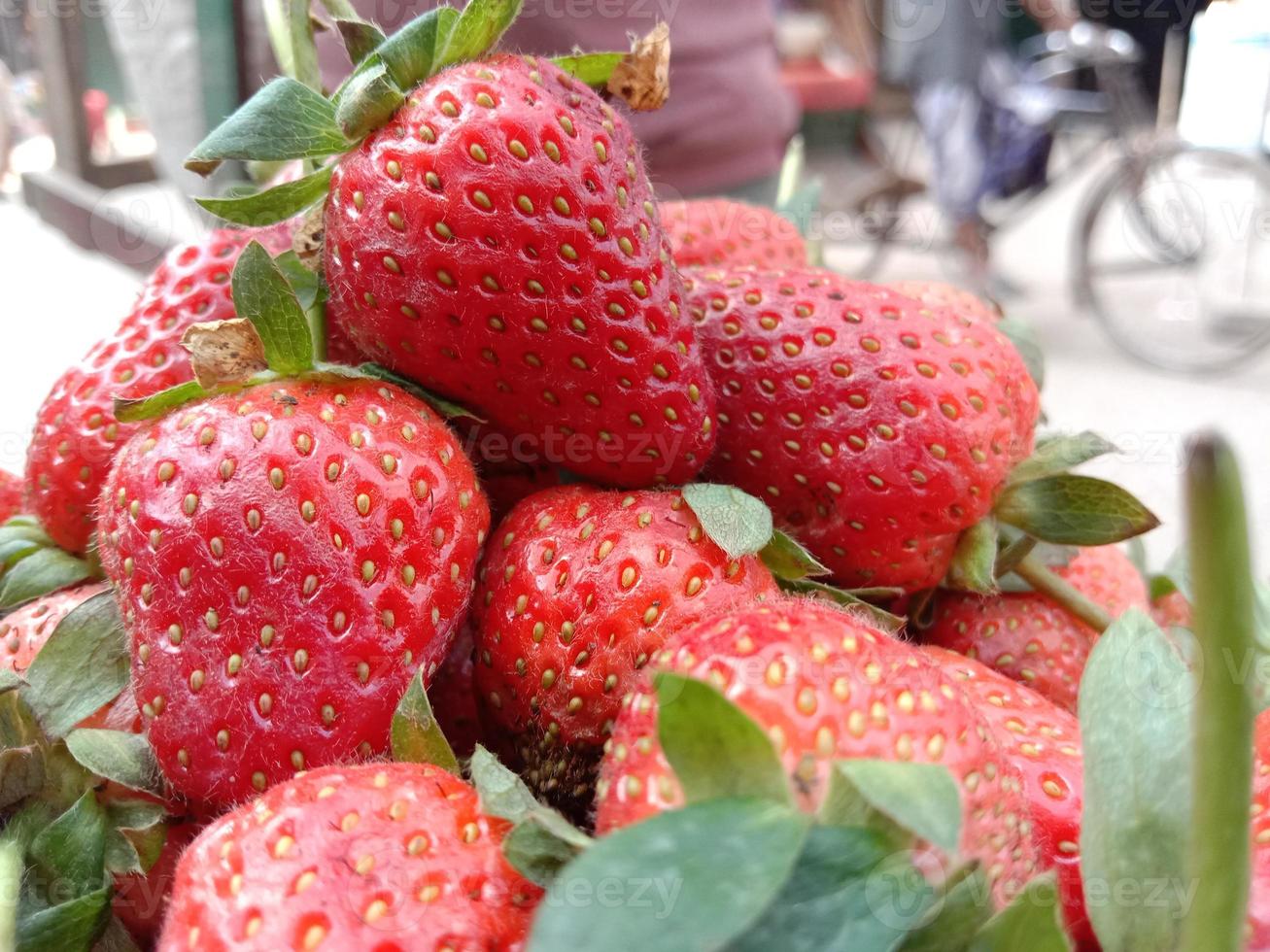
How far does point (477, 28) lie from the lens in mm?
660

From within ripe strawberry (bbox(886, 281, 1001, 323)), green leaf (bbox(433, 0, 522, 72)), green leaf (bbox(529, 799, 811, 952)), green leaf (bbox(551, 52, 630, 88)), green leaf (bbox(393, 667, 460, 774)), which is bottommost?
green leaf (bbox(393, 667, 460, 774))

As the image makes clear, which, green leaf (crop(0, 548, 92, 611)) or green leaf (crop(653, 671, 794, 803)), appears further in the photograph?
green leaf (crop(0, 548, 92, 611))

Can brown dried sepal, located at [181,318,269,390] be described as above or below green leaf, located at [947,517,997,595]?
above

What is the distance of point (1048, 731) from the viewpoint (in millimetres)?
629

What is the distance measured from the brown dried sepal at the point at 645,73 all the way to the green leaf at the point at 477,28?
8 centimetres

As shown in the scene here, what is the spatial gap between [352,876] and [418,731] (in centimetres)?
11

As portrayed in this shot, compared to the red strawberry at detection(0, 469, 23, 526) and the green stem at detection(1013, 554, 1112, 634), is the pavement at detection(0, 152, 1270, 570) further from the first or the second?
the green stem at detection(1013, 554, 1112, 634)

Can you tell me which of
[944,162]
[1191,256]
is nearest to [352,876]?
[1191,256]

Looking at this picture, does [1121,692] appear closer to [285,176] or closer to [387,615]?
[387,615]

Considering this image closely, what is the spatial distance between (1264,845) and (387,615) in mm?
448

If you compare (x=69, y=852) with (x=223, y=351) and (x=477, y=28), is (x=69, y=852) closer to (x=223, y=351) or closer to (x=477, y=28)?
(x=223, y=351)

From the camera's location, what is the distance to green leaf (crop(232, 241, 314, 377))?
0.63m

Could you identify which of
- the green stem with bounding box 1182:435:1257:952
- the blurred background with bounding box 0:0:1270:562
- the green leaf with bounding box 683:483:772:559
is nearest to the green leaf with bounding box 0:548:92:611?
the green leaf with bounding box 683:483:772:559

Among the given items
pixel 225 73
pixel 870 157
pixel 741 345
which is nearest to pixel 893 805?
pixel 741 345
